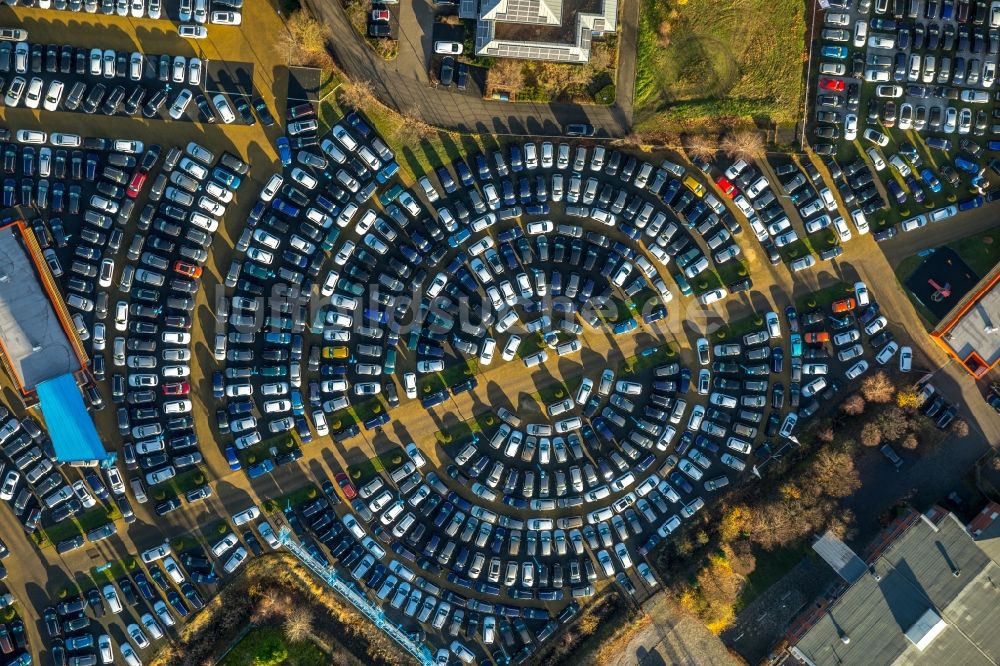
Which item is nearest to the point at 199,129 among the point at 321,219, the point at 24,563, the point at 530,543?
the point at 321,219

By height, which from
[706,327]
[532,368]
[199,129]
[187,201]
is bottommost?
[706,327]

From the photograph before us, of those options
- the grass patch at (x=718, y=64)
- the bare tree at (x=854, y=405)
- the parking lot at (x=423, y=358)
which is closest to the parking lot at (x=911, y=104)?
the parking lot at (x=423, y=358)

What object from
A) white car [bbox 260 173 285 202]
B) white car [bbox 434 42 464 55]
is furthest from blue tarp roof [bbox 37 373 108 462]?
white car [bbox 434 42 464 55]

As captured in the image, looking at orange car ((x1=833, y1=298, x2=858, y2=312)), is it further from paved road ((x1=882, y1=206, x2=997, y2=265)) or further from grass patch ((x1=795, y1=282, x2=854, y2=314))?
paved road ((x1=882, y1=206, x2=997, y2=265))

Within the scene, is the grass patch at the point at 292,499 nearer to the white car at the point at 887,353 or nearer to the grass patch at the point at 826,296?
the grass patch at the point at 826,296

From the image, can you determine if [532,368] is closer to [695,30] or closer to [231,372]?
[231,372]

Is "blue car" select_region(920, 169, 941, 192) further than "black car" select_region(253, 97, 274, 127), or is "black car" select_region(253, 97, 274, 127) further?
"blue car" select_region(920, 169, 941, 192)
